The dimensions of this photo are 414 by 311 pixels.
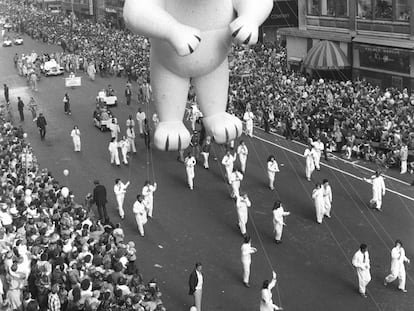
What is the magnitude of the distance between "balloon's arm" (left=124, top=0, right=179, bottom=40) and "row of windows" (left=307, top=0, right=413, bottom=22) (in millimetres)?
21048

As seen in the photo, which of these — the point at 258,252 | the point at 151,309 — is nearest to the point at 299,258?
the point at 258,252

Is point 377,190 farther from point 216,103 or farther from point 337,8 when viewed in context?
point 337,8

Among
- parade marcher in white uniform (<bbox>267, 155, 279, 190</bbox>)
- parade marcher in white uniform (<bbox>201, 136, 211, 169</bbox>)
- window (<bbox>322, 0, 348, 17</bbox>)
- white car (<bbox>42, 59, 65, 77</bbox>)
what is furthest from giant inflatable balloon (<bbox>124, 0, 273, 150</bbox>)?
white car (<bbox>42, 59, 65, 77</bbox>)

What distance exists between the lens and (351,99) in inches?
882

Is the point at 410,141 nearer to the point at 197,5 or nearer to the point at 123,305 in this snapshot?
the point at 123,305

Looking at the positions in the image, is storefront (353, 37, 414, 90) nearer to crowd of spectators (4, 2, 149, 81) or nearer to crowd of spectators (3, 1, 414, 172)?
crowd of spectators (3, 1, 414, 172)

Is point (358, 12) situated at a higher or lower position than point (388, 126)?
higher

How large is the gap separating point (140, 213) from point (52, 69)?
2457 cm

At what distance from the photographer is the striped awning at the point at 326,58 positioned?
27734 millimetres

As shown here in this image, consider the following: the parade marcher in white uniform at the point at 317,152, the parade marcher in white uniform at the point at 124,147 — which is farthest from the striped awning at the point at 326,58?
the parade marcher in white uniform at the point at 124,147

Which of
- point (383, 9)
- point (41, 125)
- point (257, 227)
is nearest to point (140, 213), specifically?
point (257, 227)

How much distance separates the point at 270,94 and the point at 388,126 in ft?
19.2

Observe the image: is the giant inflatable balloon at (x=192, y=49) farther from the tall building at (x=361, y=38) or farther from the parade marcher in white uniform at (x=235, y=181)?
the tall building at (x=361, y=38)

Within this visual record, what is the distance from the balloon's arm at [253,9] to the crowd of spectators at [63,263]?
4759 millimetres
